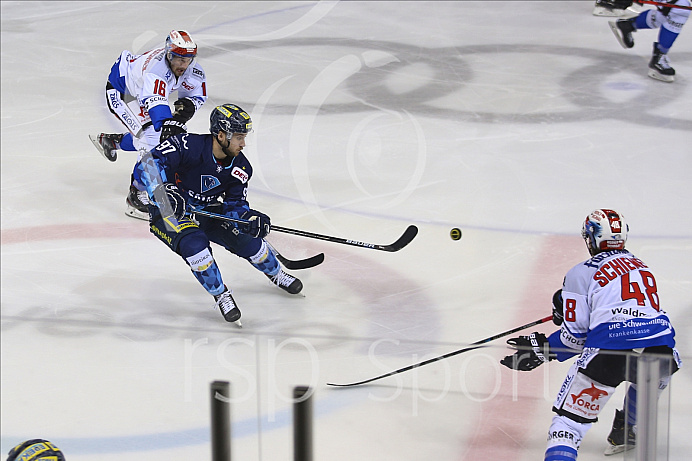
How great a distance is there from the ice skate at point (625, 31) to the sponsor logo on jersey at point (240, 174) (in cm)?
408

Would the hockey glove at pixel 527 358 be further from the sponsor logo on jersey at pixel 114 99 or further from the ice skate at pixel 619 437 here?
the sponsor logo on jersey at pixel 114 99

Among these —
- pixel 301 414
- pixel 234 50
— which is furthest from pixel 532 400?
pixel 234 50

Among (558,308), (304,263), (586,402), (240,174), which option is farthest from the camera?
(304,263)

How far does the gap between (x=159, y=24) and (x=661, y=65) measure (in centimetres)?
424

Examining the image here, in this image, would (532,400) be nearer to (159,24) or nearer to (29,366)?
(29,366)

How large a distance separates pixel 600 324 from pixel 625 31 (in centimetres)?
487

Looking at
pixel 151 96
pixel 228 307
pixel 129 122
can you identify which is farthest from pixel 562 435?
pixel 129 122

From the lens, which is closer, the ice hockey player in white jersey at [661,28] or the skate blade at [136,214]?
the skate blade at [136,214]

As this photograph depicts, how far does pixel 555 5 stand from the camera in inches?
357

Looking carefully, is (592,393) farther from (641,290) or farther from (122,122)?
(122,122)

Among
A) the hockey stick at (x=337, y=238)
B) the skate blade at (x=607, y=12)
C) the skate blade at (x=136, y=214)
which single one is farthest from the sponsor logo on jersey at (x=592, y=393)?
the skate blade at (x=607, y=12)

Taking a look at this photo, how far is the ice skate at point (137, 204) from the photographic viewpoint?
5.11 metres

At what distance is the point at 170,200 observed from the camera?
3.89 meters

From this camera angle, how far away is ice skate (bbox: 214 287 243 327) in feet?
13.1
